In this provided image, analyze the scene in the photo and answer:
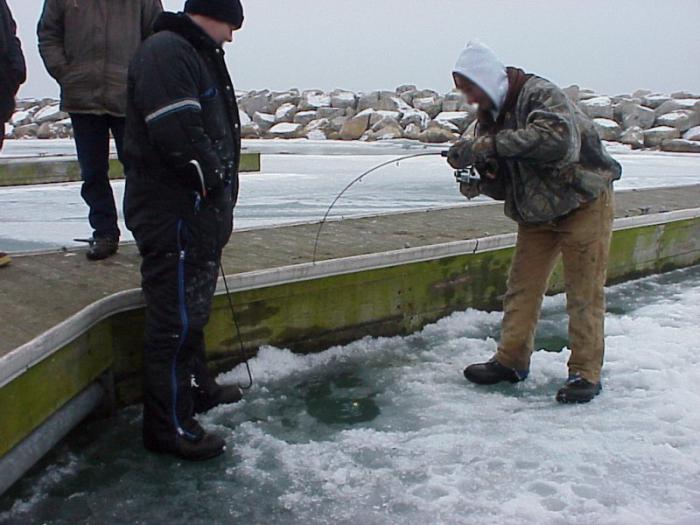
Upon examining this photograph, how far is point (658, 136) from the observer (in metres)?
23.3

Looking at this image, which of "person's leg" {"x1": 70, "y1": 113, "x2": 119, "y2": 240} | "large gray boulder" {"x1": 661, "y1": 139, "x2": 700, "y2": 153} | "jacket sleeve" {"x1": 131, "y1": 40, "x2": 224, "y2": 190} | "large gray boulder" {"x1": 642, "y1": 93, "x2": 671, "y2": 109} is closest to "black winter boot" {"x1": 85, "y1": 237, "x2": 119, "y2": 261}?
"person's leg" {"x1": 70, "y1": 113, "x2": 119, "y2": 240}

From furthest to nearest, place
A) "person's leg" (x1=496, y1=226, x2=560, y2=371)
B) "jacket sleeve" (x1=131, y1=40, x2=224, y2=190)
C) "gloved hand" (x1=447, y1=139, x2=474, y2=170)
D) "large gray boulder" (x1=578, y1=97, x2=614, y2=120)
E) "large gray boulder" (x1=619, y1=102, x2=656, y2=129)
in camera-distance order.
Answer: "large gray boulder" (x1=578, y1=97, x2=614, y2=120), "large gray boulder" (x1=619, y1=102, x2=656, y2=129), "person's leg" (x1=496, y1=226, x2=560, y2=371), "gloved hand" (x1=447, y1=139, x2=474, y2=170), "jacket sleeve" (x1=131, y1=40, x2=224, y2=190)

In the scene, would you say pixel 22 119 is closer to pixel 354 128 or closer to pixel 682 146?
pixel 354 128

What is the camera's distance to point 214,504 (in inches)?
100

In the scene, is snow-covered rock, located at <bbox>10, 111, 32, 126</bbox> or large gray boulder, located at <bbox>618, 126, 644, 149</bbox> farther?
snow-covered rock, located at <bbox>10, 111, 32, 126</bbox>

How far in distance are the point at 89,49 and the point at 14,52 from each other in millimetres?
356

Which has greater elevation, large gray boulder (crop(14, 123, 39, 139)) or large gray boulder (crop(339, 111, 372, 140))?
large gray boulder (crop(339, 111, 372, 140))

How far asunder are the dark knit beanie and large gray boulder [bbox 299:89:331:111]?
1243 inches

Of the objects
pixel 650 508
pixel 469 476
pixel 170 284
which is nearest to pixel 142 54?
pixel 170 284

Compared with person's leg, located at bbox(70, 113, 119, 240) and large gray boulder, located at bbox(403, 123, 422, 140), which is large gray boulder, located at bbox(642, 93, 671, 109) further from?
person's leg, located at bbox(70, 113, 119, 240)

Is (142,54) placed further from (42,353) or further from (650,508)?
(650,508)

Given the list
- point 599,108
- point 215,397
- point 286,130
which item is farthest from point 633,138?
point 215,397

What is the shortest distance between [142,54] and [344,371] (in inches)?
80.0

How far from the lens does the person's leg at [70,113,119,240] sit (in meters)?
3.77
